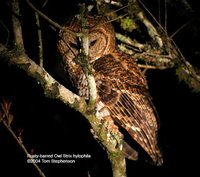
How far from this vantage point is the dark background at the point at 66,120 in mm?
5320

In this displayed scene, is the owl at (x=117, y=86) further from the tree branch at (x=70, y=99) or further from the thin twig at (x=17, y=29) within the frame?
the thin twig at (x=17, y=29)

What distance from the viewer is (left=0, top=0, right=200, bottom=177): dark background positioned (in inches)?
209

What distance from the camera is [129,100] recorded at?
400 cm

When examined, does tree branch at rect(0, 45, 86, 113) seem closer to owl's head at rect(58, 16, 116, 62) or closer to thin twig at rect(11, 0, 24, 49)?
thin twig at rect(11, 0, 24, 49)

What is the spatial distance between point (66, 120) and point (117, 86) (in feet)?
5.19

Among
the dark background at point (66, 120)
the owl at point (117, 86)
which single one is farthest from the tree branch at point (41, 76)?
the dark background at point (66, 120)

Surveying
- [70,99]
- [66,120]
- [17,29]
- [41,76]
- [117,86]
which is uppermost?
[17,29]

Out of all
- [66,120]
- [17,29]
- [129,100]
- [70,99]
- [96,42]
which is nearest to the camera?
[17,29]

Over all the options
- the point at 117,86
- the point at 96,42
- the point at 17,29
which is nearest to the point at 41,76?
the point at 17,29

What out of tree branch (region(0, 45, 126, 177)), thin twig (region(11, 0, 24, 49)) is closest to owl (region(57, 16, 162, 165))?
tree branch (region(0, 45, 126, 177))

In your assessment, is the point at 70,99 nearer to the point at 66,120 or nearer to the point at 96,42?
the point at 96,42

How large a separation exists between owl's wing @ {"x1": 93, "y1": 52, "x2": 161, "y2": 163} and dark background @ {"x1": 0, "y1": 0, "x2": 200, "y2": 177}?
1221mm

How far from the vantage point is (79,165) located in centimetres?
508

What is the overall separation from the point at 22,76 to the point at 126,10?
2099 millimetres
